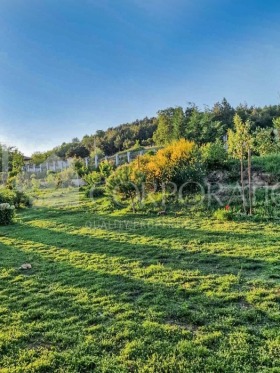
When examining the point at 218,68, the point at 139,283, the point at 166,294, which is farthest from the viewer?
the point at 218,68

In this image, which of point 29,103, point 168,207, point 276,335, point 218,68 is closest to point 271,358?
point 276,335

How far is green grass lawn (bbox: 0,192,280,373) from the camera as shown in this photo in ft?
10.3

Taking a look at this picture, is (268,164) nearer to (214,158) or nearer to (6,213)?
(214,158)

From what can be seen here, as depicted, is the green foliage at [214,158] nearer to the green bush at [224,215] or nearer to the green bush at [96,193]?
the green bush at [224,215]

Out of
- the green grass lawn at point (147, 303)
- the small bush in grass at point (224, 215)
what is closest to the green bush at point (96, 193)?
the green grass lawn at point (147, 303)

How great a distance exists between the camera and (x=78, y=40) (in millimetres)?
12391

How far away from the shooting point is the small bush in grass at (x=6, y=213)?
40.5ft

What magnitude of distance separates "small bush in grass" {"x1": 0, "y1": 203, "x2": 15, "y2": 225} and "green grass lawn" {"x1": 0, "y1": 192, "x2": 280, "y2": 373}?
440cm

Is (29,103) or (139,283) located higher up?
(29,103)

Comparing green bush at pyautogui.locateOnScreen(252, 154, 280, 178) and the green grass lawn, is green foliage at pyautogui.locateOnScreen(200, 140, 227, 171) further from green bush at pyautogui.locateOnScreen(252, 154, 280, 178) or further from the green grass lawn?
the green grass lawn

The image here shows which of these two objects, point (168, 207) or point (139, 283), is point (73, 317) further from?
point (168, 207)

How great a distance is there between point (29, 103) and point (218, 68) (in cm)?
1049

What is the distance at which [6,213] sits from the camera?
12.5 meters

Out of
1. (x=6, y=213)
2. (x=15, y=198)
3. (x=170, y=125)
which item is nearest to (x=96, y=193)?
(x=15, y=198)
